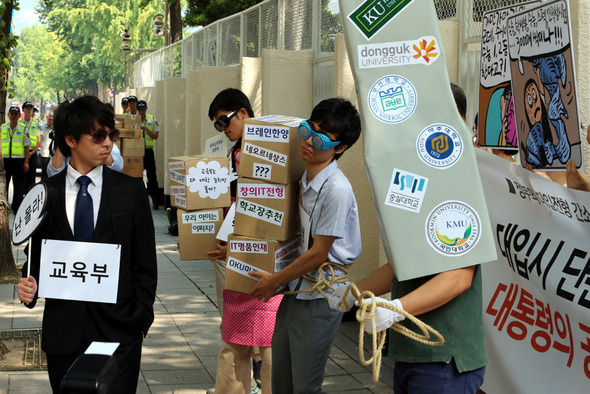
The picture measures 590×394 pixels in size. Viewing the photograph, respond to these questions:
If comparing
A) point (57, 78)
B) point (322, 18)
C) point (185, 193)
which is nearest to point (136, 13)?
point (57, 78)

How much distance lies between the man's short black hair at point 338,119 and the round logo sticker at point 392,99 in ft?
3.79

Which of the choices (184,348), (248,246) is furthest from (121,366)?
(184,348)

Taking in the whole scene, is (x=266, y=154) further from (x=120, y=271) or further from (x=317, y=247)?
(x=120, y=271)

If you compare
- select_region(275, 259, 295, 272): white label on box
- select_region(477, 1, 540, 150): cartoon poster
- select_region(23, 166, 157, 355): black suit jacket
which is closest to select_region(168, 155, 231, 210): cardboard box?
select_region(275, 259, 295, 272): white label on box

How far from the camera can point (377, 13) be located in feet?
9.74

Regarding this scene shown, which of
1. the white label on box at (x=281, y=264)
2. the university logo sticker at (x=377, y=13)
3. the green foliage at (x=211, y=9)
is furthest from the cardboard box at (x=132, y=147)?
the university logo sticker at (x=377, y=13)

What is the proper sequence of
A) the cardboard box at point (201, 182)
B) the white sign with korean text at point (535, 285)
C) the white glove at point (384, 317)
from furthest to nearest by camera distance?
the cardboard box at point (201, 182) → the white sign with korean text at point (535, 285) → the white glove at point (384, 317)

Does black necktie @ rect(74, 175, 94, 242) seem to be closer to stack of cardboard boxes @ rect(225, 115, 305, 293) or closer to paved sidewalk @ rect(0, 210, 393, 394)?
stack of cardboard boxes @ rect(225, 115, 305, 293)

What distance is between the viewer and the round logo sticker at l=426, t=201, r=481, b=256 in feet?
9.50

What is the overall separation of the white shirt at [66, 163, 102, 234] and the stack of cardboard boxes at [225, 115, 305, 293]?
871 millimetres

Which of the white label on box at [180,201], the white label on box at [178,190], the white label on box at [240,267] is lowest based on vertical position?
the white label on box at [240,267]

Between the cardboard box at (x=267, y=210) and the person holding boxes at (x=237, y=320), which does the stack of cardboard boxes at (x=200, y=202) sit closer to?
the person holding boxes at (x=237, y=320)

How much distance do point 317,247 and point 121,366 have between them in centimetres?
106

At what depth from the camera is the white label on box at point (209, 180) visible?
17.1 feet
